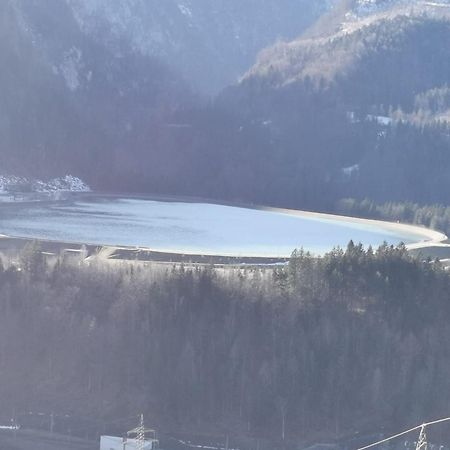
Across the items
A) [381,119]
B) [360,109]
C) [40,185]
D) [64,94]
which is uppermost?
[64,94]

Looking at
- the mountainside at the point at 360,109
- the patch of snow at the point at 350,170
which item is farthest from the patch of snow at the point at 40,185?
the patch of snow at the point at 350,170

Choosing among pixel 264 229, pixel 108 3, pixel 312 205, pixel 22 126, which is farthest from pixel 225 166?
pixel 108 3

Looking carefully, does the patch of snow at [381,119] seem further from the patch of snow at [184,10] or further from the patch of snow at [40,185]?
the patch of snow at [184,10]

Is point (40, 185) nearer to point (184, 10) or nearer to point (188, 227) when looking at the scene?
point (188, 227)

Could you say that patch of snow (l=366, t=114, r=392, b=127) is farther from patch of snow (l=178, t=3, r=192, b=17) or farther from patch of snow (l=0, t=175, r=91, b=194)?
patch of snow (l=178, t=3, r=192, b=17)

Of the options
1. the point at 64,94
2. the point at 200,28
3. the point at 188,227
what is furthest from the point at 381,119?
the point at 200,28
